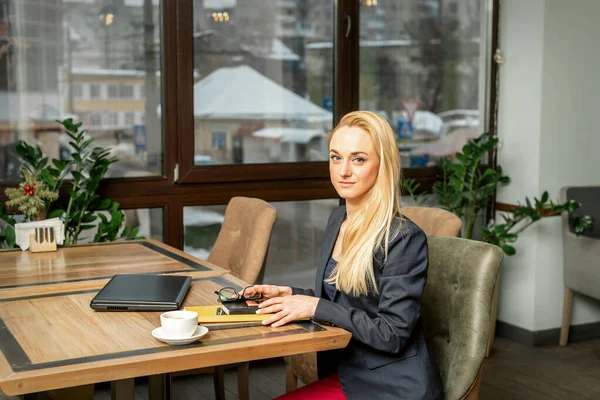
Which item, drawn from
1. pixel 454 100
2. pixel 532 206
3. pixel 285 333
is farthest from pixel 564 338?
pixel 285 333

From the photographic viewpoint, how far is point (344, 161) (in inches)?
80.2

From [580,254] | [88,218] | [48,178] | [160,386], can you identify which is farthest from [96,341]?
[580,254]

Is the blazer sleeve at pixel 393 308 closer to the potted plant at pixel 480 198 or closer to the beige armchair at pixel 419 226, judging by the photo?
the beige armchair at pixel 419 226

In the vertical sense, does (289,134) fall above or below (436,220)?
above

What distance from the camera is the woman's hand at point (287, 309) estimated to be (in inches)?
75.5

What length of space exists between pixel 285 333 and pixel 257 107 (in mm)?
2602

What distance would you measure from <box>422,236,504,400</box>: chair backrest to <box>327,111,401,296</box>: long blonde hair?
11.1 inches

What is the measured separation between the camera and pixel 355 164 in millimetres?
2031

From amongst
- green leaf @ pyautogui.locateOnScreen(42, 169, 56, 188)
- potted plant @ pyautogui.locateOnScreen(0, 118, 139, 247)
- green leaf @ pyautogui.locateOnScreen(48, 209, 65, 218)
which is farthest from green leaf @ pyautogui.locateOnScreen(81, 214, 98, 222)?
green leaf @ pyautogui.locateOnScreen(42, 169, 56, 188)

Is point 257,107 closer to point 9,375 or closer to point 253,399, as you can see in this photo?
point 253,399

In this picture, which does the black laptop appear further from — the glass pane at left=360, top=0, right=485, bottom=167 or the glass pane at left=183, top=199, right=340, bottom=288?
the glass pane at left=360, top=0, right=485, bottom=167

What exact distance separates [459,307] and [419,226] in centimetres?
Answer: 74

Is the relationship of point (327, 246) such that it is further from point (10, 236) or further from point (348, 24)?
point (348, 24)

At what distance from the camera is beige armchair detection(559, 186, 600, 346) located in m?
4.40
